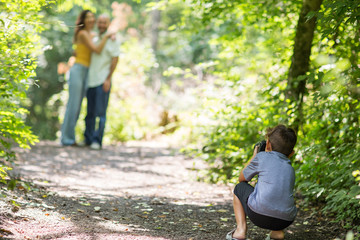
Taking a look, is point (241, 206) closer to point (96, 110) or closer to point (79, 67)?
point (96, 110)

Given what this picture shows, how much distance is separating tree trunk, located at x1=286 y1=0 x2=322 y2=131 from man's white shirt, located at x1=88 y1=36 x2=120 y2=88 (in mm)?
3911

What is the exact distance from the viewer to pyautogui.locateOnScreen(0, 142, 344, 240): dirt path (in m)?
3.13

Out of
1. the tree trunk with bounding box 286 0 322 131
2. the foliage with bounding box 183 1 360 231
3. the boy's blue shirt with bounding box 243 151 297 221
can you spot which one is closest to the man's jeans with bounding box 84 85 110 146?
the foliage with bounding box 183 1 360 231

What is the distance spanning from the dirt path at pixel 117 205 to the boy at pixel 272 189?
495 millimetres

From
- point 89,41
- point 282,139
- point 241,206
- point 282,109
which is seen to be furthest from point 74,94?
point 282,139

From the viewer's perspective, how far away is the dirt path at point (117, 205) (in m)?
3.13

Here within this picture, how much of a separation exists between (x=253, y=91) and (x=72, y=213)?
2834 millimetres

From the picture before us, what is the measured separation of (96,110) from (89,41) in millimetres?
1312

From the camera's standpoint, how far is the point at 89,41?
7.42 m

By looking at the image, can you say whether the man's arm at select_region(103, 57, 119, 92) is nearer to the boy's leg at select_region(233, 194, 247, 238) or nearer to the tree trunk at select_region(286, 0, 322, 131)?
the tree trunk at select_region(286, 0, 322, 131)

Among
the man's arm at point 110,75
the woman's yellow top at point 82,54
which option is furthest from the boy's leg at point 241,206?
the woman's yellow top at point 82,54

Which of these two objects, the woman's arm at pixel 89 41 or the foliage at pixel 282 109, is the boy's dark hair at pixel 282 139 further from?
the woman's arm at pixel 89 41

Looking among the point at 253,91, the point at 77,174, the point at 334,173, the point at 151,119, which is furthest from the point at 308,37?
the point at 151,119

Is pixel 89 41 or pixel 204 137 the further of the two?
pixel 89 41
